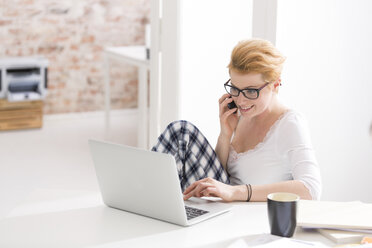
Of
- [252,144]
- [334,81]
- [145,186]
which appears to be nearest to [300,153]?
[252,144]

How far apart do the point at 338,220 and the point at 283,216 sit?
6.9 inches

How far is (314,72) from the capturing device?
2.88 meters

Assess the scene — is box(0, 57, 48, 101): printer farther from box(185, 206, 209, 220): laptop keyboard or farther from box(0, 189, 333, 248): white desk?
box(185, 206, 209, 220): laptop keyboard

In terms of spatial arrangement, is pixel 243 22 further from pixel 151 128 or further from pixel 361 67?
pixel 151 128

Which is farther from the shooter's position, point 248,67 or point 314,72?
point 314,72

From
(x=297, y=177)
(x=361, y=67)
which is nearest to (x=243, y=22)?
(x=361, y=67)

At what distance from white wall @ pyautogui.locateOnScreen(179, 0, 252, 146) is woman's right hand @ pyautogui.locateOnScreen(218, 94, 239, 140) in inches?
38.2

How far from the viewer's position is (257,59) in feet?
6.89

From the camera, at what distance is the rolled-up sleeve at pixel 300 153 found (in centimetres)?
199

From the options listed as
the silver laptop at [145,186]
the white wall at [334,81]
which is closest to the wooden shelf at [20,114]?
the white wall at [334,81]

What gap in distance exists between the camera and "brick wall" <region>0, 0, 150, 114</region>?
19.2 feet

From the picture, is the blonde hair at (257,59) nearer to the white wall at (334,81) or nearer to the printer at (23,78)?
the white wall at (334,81)

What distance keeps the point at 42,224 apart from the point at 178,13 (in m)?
1.96

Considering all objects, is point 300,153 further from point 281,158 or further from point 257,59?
point 257,59
